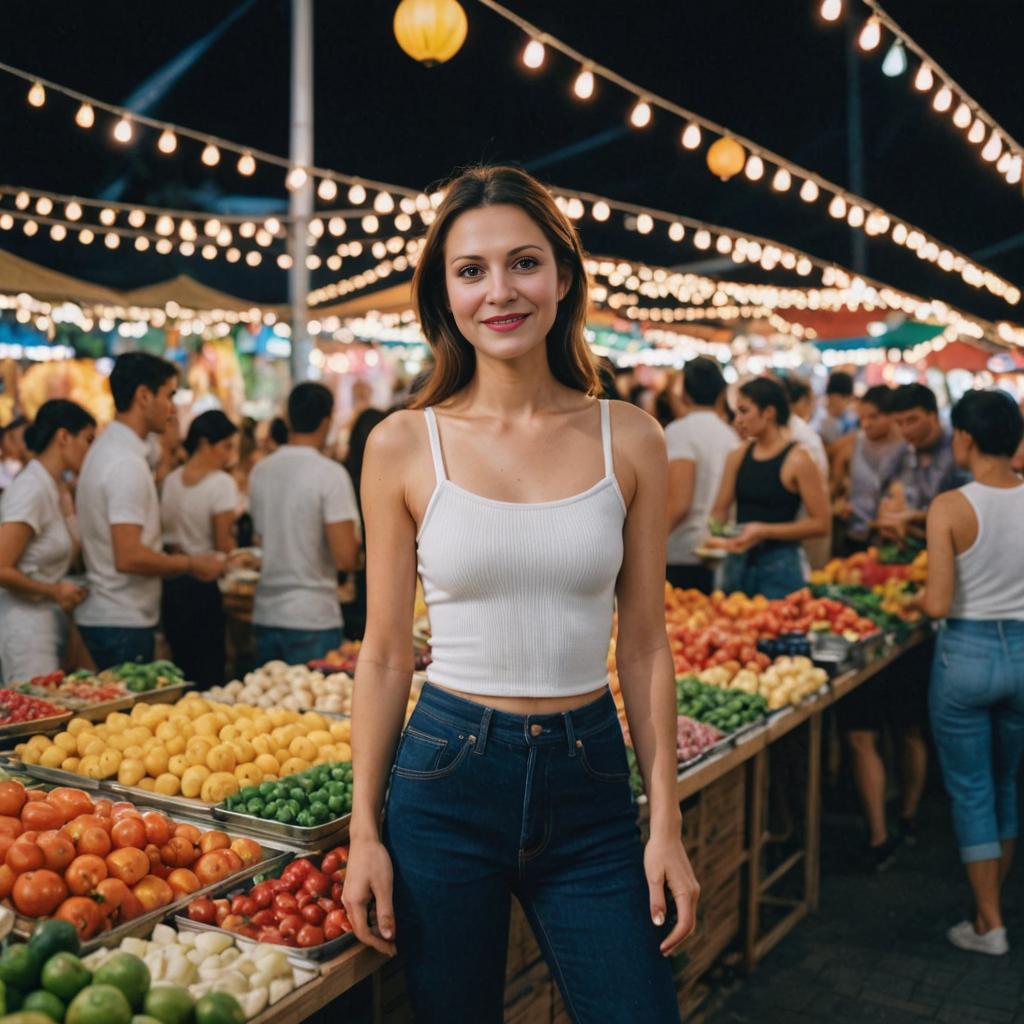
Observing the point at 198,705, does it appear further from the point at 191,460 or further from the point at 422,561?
the point at 191,460

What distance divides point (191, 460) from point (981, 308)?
15289 millimetres

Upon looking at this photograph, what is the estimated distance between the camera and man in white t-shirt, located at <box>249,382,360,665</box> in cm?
550

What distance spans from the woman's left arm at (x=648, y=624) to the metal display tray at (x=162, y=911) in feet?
3.49

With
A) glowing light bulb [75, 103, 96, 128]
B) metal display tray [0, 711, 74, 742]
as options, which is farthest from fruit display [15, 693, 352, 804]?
glowing light bulb [75, 103, 96, 128]

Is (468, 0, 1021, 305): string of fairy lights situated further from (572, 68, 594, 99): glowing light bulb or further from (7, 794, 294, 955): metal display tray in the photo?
(7, 794, 294, 955): metal display tray

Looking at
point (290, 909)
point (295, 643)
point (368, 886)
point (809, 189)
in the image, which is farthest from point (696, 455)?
point (809, 189)

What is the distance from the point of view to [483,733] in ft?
6.57

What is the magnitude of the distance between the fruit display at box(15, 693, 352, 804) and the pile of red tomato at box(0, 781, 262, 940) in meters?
0.31

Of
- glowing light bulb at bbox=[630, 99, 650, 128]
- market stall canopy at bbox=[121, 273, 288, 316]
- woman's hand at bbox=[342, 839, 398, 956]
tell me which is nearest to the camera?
woman's hand at bbox=[342, 839, 398, 956]

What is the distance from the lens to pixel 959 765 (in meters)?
4.75

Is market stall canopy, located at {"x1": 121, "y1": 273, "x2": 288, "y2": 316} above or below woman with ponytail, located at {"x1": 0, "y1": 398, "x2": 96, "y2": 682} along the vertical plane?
above

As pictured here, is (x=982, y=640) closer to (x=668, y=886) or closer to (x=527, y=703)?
(x=668, y=886)

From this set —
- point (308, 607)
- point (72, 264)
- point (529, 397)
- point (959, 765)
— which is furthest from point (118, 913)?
point (72, 264)

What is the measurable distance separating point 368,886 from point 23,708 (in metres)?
2.35
